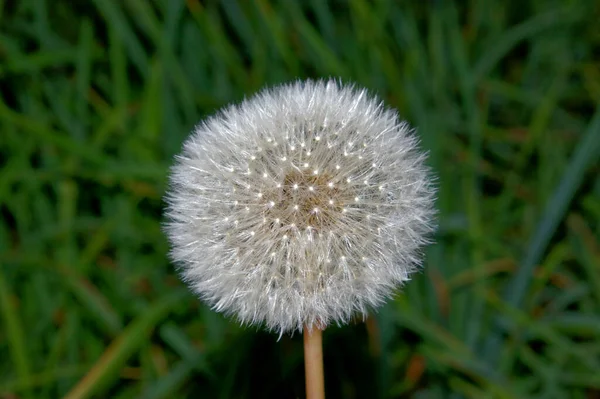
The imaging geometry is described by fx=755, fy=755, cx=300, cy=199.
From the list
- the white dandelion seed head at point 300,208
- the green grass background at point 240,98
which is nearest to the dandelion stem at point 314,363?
the white dandelion seed head at point 300,208

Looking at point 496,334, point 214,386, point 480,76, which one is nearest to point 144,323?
point 214,386

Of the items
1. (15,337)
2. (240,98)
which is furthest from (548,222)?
(15,337)

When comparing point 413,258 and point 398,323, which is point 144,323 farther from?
point 413,258

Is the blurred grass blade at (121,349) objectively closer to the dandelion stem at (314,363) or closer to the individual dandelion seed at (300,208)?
the individual dandelion seed at (300,208)

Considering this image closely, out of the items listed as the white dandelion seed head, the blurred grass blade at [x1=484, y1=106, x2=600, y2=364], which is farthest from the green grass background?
the white dandelion seed head

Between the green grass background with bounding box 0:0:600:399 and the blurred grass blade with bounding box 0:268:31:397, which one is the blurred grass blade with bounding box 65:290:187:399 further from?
the blurred grass blade with bounding box 0:268:31:397

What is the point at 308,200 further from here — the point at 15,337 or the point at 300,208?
the point at 15,337

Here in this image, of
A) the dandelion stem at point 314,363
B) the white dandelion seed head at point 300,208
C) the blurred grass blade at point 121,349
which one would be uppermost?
the blurred grass blade at point 121,349
